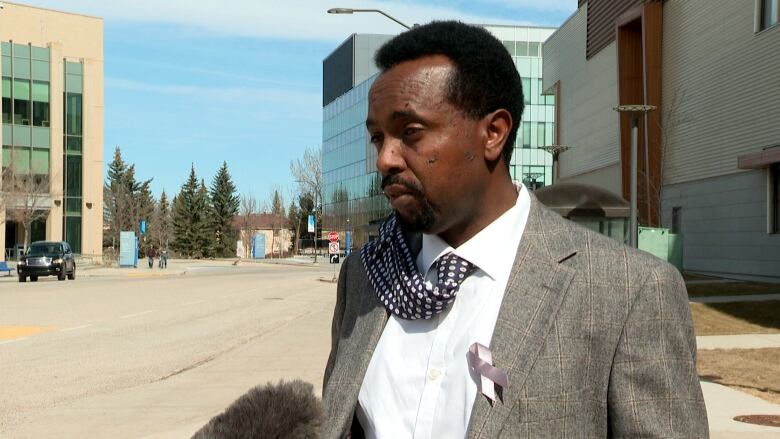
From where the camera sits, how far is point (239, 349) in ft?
47.5

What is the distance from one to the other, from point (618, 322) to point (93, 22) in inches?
2686

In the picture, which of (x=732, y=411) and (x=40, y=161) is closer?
(x=732, y=411)

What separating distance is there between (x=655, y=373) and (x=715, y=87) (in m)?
32.7

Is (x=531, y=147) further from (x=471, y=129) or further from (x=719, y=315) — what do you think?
(x=471, y=129)

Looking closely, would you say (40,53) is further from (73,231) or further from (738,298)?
(738,298)

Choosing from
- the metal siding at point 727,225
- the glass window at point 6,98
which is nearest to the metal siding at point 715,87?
the metal siding at point 727,225

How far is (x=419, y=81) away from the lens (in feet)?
6.15

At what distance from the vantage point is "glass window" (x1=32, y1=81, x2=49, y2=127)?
61.3m

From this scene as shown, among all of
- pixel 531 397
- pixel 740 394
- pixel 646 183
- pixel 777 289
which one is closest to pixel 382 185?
pixel 531 397

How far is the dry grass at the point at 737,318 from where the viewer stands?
669 inches

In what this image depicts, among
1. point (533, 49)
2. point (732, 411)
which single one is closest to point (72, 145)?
point (533, 49)

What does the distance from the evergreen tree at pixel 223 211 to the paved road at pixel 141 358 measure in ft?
251

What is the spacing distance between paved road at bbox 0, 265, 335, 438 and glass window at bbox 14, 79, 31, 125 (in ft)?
124

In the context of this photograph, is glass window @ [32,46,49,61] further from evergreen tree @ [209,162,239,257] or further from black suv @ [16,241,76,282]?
evergreen tree @ [209,162,239,257]
